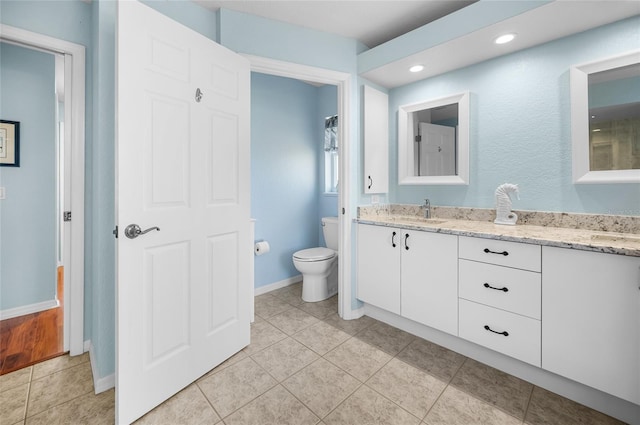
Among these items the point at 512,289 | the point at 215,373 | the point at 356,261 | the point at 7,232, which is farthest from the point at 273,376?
the point at 7,232

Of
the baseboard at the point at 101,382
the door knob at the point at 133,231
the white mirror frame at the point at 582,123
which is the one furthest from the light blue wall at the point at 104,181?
the white mirror frame at the point at 582,123

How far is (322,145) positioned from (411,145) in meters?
1.30

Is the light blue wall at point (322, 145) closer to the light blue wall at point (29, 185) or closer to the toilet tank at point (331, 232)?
the toilet tank at point (331, 232)

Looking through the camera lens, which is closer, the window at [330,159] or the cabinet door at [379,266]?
the cabinet door at [379,266]

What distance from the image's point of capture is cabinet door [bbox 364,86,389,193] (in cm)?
248

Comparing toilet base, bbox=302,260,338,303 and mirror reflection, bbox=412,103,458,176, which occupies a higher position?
mirror reflection, bbox=412,103,458,176

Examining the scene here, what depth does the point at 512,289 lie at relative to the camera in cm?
160

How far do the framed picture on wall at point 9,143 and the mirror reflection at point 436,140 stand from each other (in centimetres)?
344

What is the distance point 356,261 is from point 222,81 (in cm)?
171

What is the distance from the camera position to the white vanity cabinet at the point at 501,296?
5.02ft

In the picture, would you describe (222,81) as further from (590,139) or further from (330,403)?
(590,139)

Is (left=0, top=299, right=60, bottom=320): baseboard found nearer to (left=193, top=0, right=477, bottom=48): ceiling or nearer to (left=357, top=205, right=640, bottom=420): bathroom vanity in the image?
(left=193, top=0, right=477, bottom=48): ceiling

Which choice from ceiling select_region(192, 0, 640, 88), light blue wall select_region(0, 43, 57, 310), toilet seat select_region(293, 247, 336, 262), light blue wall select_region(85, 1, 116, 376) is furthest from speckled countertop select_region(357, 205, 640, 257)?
light blue wall select_region(0, 43, 57, 310)

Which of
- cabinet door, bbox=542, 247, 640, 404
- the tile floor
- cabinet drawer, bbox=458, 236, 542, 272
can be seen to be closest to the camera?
cabinet door, bbox=542, 247, 640, 404
